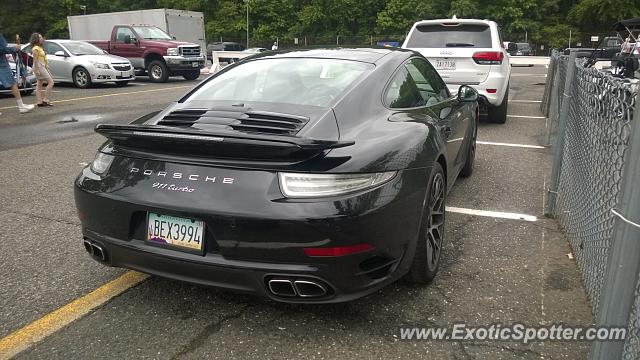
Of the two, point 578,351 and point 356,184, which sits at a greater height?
point 356,184

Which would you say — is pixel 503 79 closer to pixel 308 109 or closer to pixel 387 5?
pixel 308 109

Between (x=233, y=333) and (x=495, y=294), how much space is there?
62.3 inches

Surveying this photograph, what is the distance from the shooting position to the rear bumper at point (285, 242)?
236cm

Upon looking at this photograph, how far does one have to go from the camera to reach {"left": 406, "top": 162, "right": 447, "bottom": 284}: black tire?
2.97 meters

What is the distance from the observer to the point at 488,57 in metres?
7.97

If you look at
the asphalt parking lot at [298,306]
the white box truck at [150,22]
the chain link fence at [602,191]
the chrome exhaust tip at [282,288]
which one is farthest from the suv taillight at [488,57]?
the white box truck at [150,22]

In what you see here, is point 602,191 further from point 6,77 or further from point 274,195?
point 6,77

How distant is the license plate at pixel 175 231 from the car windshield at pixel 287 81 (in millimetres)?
995

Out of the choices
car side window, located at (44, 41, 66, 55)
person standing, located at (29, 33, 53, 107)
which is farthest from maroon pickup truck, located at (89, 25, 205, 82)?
person standing, located at (29, 33, 53, 107)

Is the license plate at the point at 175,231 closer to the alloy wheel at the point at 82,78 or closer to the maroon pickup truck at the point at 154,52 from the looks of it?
the alloy wheel at the point at 82,78

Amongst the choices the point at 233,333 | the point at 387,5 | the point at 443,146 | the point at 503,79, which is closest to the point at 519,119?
the point at 503,79

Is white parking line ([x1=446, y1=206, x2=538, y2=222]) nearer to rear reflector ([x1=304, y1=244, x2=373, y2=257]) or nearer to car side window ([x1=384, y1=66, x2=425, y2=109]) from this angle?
car side window ([x1=384, y1=66, x2=425, y2=109])

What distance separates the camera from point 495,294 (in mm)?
3096

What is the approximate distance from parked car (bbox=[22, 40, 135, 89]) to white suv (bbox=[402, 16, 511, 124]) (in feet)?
35.6
